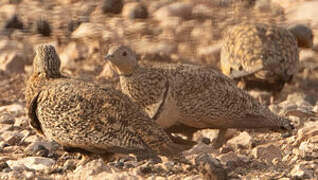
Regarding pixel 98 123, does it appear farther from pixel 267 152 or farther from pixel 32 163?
pixel 267 152

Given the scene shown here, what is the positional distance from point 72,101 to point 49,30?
5527 millimetres

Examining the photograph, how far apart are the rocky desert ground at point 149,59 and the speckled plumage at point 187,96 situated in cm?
19

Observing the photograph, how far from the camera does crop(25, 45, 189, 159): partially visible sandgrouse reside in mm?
5230

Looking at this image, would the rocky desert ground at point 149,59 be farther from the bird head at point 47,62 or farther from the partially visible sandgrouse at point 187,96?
the bird head at point 47,62

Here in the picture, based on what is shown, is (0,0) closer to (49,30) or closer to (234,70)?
(49,30)

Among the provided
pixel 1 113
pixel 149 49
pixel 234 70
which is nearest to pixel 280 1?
pixel 149 49

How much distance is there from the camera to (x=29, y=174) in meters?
5.27

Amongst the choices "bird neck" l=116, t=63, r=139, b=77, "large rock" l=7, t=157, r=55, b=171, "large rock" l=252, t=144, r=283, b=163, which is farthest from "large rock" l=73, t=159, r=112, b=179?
"large rock" l=252, t=144, r=283, b=163

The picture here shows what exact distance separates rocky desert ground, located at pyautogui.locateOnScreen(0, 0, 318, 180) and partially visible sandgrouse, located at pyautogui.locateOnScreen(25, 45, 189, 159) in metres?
0.14

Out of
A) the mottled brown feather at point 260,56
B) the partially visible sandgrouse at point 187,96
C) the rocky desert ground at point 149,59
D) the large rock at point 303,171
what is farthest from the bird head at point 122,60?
the mottled brown feather at point 260,56

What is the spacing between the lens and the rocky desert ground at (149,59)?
535 centimetres

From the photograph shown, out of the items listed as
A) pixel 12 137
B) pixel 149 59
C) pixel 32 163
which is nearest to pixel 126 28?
pixel 149 59

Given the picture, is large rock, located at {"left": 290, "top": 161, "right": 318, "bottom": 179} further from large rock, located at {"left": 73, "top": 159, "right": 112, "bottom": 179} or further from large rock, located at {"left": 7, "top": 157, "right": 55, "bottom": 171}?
large rock, located at {"left": 7, "top": 157, "right": 55, "bottom": 171}

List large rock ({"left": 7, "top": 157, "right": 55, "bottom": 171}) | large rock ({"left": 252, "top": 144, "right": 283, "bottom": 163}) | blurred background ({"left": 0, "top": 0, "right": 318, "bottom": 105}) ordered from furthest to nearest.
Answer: blurred background ({"left": 0, "top": 0, "right": 318, "bottom": 105}), large rock ({"left": 252, "top": 144, "right": 283, "bottom": 163}), large rock ({"left": 7, "top": 157, "right": 55, "bottom": 171})
